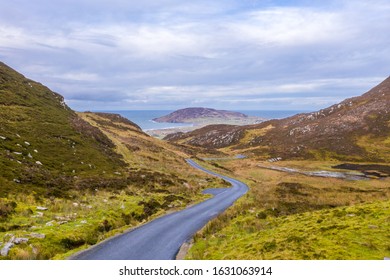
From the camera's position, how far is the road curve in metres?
19.9

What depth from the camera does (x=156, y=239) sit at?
2378cm

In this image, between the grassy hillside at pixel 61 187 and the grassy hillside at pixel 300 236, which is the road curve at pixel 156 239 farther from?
the grassy hillside at pixel 300 236

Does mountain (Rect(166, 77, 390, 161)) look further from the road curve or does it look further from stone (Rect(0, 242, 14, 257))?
stone (Rect(0, 242, 14, 257))

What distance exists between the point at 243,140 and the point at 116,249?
178854 millimetres

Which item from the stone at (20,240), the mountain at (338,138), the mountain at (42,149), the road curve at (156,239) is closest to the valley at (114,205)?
the stone at (20,240)

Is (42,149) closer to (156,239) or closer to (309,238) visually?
(156,239)

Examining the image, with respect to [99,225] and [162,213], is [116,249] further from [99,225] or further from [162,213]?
[162,213]

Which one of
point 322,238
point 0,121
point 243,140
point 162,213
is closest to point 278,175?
point 162,213

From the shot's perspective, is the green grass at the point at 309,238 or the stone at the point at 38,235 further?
the stone at the point at 38,235

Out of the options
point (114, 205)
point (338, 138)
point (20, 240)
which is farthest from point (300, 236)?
point (338, 138)

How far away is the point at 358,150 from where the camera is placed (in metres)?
135

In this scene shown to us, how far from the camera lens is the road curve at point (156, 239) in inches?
782
